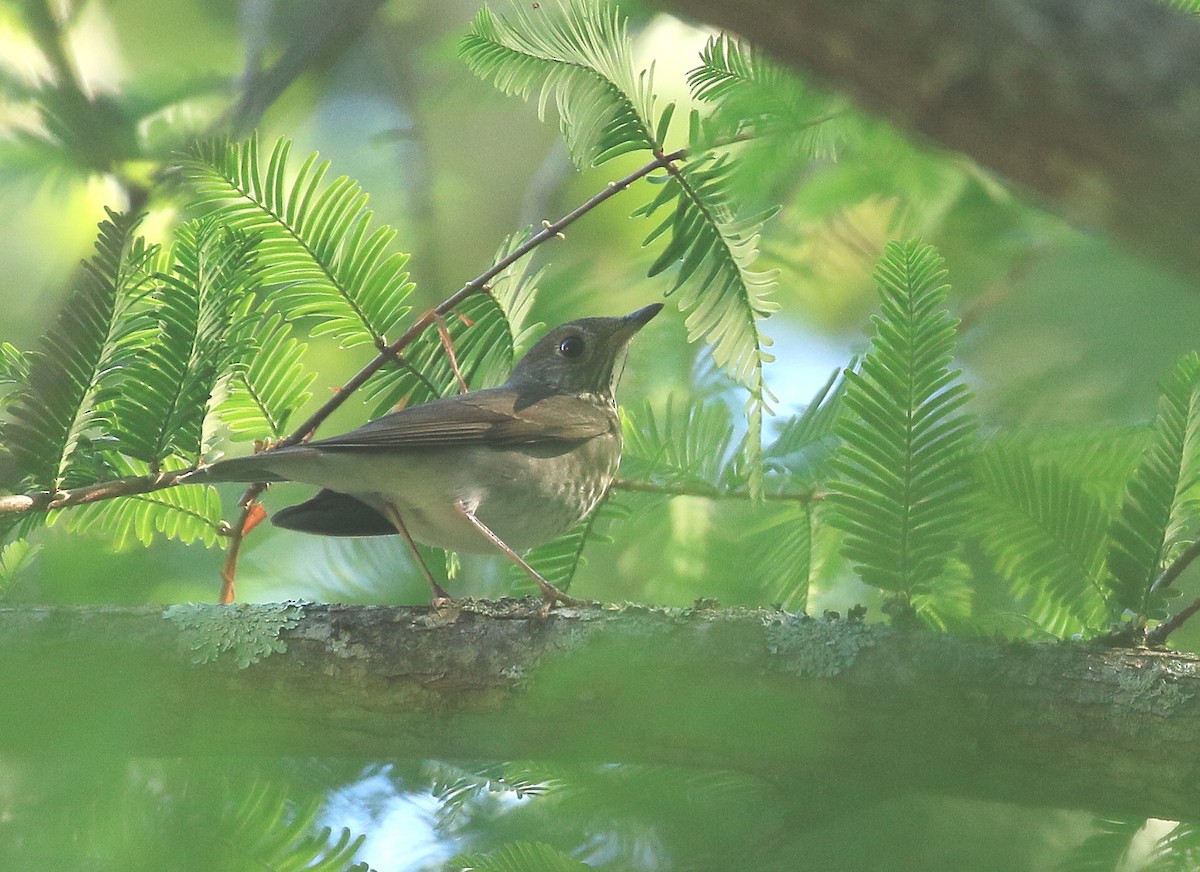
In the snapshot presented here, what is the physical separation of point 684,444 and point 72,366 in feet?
4.88

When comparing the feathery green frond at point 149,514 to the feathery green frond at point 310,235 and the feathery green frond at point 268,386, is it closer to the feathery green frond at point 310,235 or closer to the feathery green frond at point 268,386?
the feathery green frond at point 268,386

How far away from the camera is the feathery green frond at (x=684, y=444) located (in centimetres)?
291

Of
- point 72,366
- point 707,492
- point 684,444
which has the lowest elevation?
point 707,492

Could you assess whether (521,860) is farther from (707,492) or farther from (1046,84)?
(707,492)

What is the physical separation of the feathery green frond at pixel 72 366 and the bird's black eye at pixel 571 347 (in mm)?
2033

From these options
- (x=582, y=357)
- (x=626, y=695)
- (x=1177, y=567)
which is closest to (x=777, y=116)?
(x=626, y=695)

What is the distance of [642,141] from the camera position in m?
2.24

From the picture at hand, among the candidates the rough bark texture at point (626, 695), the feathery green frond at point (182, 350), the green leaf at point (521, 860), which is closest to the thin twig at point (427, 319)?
the feathery green frond at point (182, 350)

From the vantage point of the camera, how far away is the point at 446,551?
360 centimetres

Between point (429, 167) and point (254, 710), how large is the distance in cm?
502

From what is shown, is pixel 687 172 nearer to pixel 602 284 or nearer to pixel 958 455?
pixel 958 455

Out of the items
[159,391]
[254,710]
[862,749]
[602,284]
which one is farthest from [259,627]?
[602,284]

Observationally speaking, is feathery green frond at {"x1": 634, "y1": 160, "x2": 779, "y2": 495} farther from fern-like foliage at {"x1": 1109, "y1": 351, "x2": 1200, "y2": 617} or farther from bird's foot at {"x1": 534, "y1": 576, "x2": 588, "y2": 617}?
fern-like foliage at {"x1": 1109, "y1": 351, "x2": 1200, "y2": 617}

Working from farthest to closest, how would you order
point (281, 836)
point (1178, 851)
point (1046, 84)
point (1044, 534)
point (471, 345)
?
point (471, 345) → point (1044, 534) → point (1178, 851) → point (281, 836) → point (1046, 84)
